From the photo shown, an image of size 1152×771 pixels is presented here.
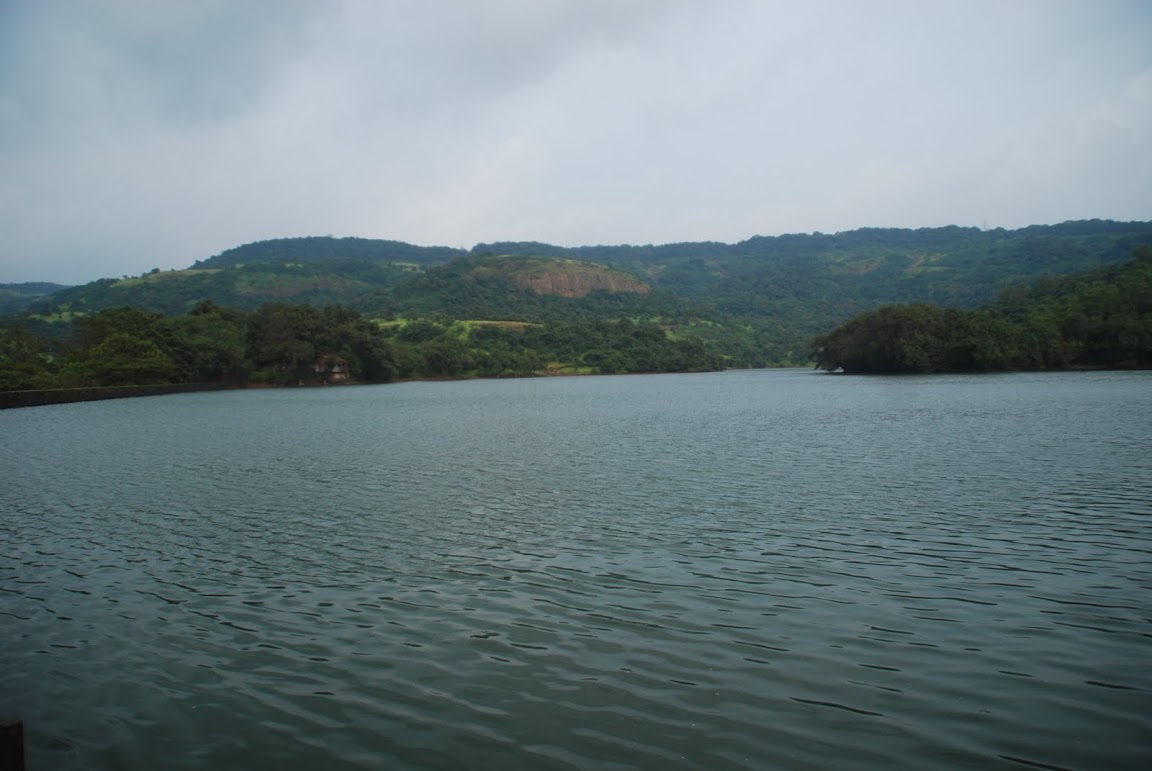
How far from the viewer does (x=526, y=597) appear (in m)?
12.4

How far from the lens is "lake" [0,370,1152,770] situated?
759 centimetres

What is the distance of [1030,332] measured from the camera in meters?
112

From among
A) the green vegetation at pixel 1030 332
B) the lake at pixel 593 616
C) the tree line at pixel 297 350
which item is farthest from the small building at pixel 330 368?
the lake at pixel 593 616

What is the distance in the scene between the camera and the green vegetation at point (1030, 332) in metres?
106

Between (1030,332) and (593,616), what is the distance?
123 meters

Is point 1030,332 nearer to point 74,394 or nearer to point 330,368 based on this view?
point 330,368

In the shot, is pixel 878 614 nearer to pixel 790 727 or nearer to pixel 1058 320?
pixel 790 727

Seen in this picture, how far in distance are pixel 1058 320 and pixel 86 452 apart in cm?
12524

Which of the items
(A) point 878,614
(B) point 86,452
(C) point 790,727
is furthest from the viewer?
(B) point 86,452

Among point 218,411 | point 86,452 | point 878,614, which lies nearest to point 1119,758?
point 878,614

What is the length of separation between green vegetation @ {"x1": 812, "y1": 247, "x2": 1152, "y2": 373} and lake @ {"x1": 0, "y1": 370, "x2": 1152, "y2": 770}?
319ft

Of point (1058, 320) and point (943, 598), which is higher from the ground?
point (1058, 320)

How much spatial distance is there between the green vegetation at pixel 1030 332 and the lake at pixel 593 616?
97.3 metres

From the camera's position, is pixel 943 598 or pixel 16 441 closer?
pixel 943 598
